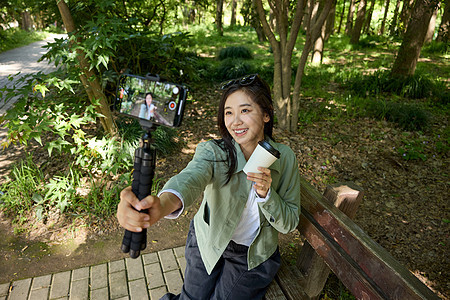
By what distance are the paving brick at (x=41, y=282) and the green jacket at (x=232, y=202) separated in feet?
5.24

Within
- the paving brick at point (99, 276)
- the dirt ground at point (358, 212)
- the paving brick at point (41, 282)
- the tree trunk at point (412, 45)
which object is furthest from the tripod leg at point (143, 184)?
the tree trunk at point (412, 45)

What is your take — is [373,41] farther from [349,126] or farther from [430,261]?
[430,261]

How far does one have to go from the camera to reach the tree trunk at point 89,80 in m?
3.51

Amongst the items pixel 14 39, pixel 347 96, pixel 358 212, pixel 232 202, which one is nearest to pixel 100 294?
pixel 232 202

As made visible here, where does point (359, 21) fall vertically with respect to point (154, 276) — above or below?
above

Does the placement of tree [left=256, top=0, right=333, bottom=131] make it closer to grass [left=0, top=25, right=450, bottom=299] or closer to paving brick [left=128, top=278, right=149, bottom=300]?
grass [left=0, top=25, right=450, bottom=299]

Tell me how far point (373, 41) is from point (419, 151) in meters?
11.9

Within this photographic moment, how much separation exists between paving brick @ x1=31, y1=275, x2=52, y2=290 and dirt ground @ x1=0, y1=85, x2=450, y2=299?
0.65 feet

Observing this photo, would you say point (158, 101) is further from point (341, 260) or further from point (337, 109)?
point (337, 109)

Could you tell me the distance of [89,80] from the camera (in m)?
3.32

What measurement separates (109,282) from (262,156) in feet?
6.76

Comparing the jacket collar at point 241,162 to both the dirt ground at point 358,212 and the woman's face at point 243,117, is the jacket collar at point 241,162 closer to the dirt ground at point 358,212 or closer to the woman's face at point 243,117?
the woman's face at point 243,117

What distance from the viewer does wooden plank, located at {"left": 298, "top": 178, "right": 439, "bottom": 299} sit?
136 cm

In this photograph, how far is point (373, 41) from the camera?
48.2 ft
